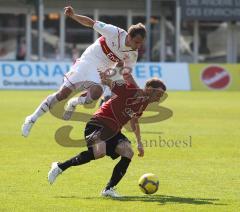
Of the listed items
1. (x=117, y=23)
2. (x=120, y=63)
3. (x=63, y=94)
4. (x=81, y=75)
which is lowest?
(x=63, y=94)

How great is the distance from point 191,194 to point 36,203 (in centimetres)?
234

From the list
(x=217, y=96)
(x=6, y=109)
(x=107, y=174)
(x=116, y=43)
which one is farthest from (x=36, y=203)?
(x=217, y=96)

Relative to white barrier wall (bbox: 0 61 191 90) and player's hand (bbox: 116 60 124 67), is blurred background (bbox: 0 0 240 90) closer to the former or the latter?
white barrier wall (bbox: 0 61 191 90)

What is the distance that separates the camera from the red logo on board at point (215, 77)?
38531 mm

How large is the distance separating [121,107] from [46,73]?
26.6 meters

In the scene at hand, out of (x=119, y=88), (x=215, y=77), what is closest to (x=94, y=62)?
(x=119, y=88)

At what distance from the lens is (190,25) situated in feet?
178

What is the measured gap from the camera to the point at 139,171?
43.2 ft

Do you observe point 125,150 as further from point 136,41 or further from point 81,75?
point 81,75

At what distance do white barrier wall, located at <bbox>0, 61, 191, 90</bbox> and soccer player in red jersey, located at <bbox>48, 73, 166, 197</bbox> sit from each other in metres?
25.6

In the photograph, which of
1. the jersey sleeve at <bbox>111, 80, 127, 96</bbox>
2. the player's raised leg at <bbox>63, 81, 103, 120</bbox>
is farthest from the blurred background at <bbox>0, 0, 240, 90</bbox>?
the jersey sleeve at <bbox>111, 80, 127, 96</bbox>

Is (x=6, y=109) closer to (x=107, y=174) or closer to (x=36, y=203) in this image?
(x=107, y=174)

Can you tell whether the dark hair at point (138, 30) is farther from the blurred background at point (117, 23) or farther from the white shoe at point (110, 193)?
the blurred background at point (117, 23)

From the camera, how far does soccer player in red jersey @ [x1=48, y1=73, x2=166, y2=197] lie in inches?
415
